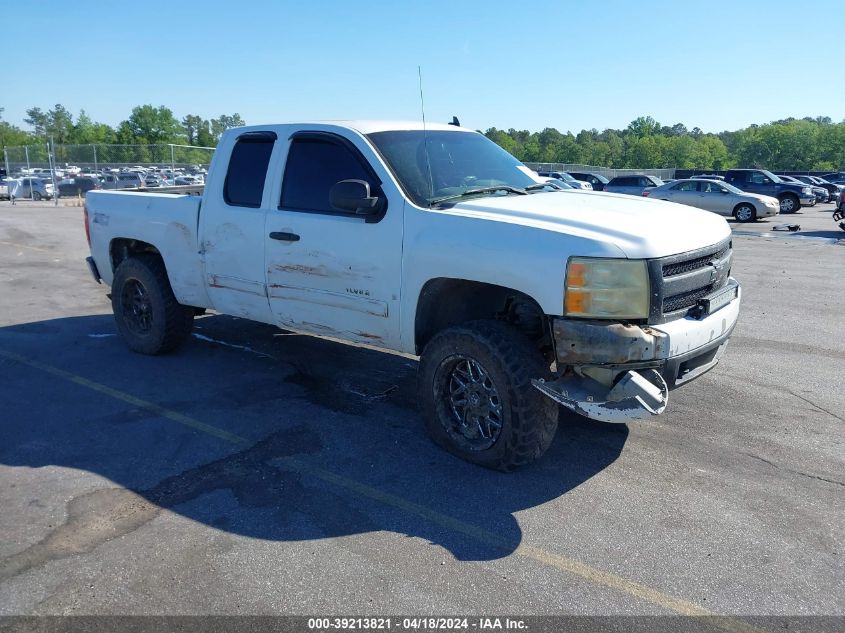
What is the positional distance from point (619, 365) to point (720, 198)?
77.7ft

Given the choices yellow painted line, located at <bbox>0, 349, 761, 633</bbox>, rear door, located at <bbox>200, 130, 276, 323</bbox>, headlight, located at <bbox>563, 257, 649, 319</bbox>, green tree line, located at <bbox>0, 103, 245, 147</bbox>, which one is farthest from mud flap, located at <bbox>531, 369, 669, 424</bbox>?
green tree line, located at <bbox>0, 103, 245, 147</bbox>

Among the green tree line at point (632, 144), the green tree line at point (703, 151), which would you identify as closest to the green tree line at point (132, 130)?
the green tree line at point (632, 144)

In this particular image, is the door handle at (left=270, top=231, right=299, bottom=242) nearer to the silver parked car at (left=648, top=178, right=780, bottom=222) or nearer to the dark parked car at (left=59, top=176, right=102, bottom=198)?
the silver parked car at (left=648, top=178, right=780, bottom=222)

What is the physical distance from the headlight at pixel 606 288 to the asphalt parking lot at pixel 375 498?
1109 mm

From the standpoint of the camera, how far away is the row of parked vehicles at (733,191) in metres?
24.4

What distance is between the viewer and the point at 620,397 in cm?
378

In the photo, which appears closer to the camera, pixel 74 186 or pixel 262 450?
pixel 262 450

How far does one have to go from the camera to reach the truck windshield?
15.8ft

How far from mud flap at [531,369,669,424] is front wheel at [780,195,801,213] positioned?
28967 millimetres

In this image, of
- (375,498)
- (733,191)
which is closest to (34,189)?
(733,191)

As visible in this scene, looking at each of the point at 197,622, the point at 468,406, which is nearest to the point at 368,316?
the point at 468,406

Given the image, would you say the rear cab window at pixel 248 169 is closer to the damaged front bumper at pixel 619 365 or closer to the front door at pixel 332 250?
the front door at pixel 332 250

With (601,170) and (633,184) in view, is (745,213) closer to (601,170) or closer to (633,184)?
(633,184)

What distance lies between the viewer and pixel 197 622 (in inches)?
118
